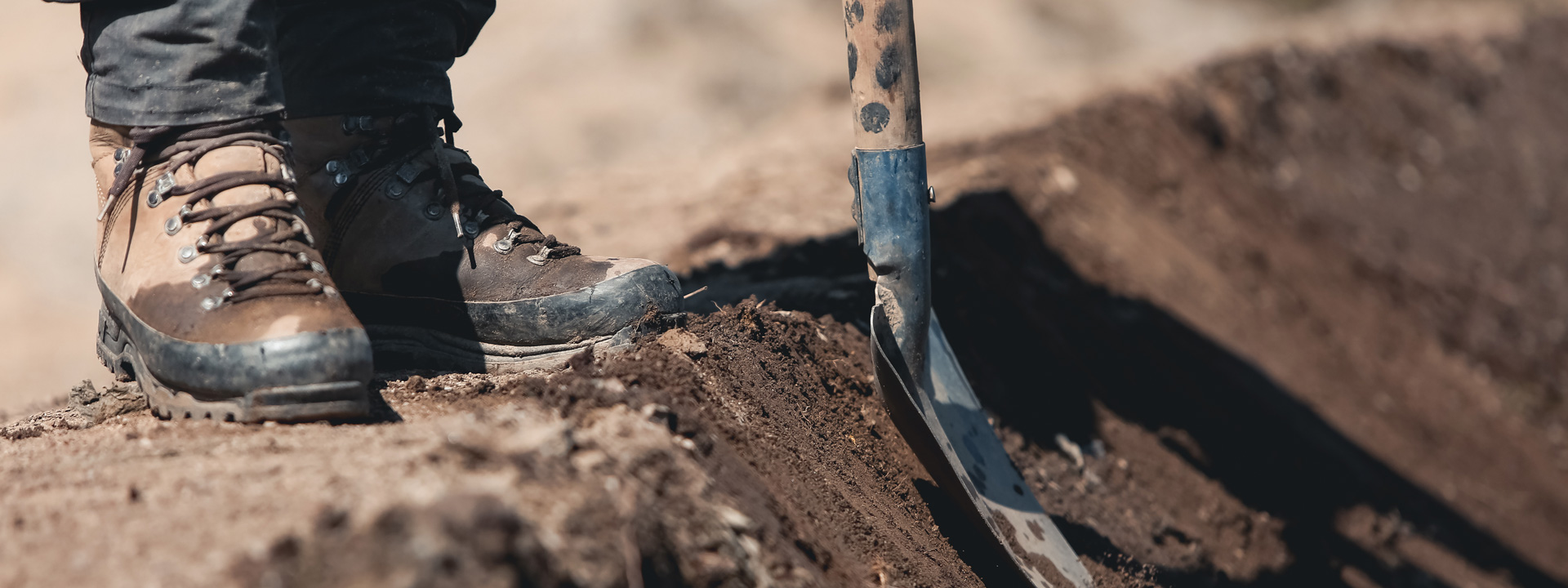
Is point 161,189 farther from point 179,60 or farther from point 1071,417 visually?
point 1071,417

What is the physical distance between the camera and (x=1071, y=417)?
3.15 m

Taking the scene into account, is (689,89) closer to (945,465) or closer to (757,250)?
(757,250)

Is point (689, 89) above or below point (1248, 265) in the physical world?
above

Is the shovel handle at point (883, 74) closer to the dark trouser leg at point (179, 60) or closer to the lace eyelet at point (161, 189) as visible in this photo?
the dark trouser leg at point (179, 60)

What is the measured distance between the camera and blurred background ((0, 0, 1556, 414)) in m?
4.75

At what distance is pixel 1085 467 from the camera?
9.66 feet

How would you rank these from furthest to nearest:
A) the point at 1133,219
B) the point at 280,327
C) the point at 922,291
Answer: the point at 1133,219
the point at 922,291
the point at 280,327

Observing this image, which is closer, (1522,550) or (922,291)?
(922,291)

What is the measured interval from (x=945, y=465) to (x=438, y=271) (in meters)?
1.04

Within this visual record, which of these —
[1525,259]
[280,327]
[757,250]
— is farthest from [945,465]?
[1525,259]

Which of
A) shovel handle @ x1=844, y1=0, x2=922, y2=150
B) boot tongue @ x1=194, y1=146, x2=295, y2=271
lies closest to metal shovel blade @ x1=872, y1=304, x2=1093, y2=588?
shovel handle @ x1=844, y1=0, x2=922, y2=150

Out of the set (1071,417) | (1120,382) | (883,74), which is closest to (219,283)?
(883,74)

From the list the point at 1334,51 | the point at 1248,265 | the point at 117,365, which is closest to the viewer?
the point at 117,365

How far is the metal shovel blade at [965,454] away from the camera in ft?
6.29
